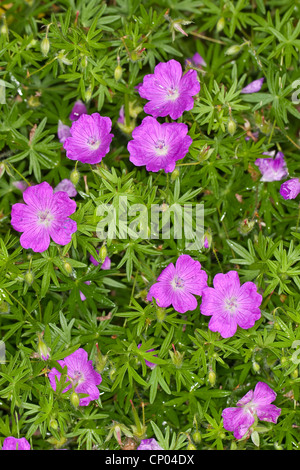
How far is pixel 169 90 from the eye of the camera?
7.89 feet

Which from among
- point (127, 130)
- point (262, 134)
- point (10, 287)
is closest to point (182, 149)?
point (127, 130)

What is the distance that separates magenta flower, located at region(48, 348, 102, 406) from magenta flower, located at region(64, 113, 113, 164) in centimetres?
83

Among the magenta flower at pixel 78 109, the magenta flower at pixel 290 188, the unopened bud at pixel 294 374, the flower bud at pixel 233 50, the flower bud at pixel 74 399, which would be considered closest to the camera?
the flower bud at pixel 74 399

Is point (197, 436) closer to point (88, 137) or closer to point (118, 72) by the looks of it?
point (88, 137)

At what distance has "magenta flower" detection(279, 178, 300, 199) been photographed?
243 cm

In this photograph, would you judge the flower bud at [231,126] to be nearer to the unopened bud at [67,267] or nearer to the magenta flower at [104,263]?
the magenta flower at [104,263]

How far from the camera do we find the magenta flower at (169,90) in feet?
7.68

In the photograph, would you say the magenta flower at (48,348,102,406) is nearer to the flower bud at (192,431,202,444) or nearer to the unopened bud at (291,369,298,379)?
the flower bud at (192,431,202,444)

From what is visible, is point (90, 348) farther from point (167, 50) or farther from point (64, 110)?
point (167, 50)

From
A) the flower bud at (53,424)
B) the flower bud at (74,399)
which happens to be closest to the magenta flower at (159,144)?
the flower bud at (74,399)

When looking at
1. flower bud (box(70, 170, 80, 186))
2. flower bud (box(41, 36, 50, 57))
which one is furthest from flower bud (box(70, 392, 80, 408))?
flower bud (box(41, 36, 50, 57))

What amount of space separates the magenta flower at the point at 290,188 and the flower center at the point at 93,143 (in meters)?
0.83

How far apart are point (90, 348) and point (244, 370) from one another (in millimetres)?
679

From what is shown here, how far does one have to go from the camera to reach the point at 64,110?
2648mm
